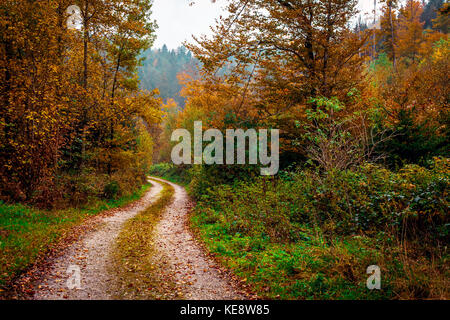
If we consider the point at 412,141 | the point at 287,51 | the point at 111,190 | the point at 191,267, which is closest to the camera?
the point at 191,267

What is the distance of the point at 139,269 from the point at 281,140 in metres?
9.66

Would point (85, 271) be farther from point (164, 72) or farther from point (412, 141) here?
point (164, 72)

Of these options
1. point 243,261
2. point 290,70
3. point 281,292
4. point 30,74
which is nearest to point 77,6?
point 30,74

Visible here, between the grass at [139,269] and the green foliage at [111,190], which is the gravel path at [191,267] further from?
the green foliage at [111,190]

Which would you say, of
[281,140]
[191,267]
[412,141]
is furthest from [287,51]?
[191,267]

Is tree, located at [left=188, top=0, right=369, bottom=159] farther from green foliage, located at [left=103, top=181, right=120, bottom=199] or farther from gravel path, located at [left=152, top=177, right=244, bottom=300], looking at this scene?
green foliage, located at [left=103, top=181, right=120, bottom=199]

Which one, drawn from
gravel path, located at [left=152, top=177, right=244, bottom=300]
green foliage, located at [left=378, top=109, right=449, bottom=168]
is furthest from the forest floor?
green foliage, located at [left=378, top=109, right=449, bottom=168]

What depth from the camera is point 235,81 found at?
1117 cm

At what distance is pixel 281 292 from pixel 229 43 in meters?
10.1

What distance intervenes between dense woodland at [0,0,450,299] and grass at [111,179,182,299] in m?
1.65

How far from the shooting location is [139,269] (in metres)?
5.59

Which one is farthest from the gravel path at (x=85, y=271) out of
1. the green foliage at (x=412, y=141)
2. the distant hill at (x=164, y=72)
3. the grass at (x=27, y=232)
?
the distant hill at (x=164, y=72)

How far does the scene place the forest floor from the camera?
455 cm

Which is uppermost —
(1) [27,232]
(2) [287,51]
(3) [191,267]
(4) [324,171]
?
(2) [287,51]
